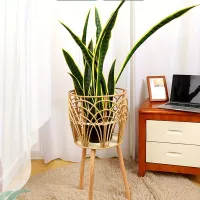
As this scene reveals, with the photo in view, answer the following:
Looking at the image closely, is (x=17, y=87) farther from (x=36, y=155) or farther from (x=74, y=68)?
(x=36, y=155)

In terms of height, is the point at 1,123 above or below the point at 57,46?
below

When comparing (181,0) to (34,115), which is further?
(181,0)

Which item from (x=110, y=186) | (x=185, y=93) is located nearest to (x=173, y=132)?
(x=185, y=93)

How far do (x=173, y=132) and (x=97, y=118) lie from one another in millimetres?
540

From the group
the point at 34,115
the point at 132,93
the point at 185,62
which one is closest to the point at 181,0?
the point at 185,62

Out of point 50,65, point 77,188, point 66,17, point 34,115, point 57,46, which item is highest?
point 66,17

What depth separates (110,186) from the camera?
1816 millimetres

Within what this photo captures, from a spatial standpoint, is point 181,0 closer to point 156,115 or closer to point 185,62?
point 185,62

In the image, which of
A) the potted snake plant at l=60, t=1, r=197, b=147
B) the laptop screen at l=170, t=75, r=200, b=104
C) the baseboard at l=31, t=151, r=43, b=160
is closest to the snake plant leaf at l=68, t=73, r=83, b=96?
the potted snake plant at l=60, t=1, r=197, b=147

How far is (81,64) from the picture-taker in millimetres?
2107

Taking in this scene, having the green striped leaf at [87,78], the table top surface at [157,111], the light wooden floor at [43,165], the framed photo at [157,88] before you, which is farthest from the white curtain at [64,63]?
the green striped leaf at [87,78]

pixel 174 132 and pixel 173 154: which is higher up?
pixel 174 132

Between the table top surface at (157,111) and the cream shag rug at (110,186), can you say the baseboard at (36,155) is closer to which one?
the cream shag rug at (110,186)

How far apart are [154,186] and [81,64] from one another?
933 mm
